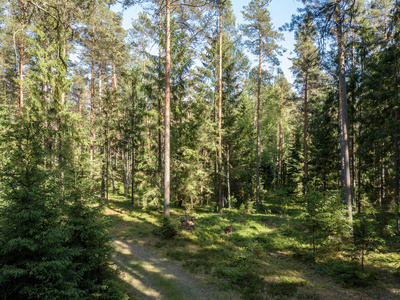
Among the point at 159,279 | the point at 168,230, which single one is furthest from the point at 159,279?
the point at 168,230

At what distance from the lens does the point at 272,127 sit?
29797mm

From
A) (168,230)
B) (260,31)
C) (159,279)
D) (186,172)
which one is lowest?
(159,279)

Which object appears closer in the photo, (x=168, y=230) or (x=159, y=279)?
(x=159, y=279)

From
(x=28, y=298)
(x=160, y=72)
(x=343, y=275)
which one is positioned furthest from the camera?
(x=160, y=72)

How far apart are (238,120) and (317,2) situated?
37.6 ft

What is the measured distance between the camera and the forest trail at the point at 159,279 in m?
7.22

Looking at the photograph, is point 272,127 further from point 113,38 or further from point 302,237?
point 113,38

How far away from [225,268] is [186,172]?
342 inches

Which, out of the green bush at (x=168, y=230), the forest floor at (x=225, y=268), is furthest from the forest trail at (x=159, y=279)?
the green bush at (x=168, y=230)

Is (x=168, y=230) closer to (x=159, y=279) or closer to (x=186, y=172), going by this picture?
(x=159, y=279)

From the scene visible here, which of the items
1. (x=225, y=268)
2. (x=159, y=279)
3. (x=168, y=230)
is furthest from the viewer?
(x=168, y=230)

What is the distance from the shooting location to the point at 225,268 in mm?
8797

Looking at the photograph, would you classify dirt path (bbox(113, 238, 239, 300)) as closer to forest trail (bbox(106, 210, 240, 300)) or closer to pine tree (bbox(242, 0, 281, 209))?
forest trail (bbox(106, 210, 240, 300))

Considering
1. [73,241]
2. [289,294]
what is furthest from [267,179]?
[73,241]
